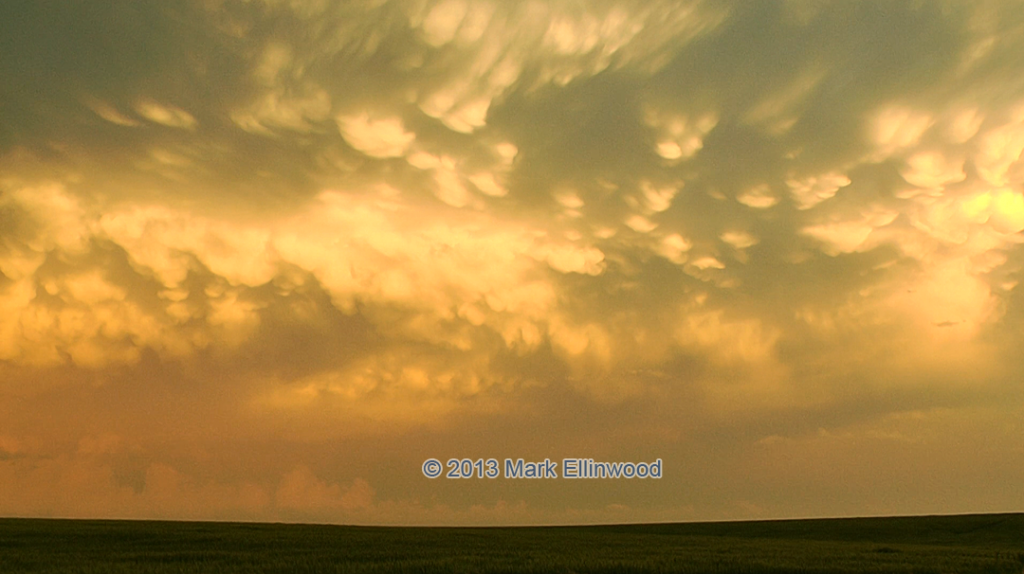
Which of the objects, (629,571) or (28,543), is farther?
(28,543)

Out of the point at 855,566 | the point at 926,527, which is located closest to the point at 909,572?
the point at 855,566

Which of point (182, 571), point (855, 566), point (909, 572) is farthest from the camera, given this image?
point (855, 566)

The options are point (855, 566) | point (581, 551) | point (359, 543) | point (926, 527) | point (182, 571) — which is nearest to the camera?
point (182, 571)

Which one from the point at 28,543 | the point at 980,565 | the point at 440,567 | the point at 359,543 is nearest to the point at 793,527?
the point at 980,565

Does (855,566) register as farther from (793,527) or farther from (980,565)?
(793,527)

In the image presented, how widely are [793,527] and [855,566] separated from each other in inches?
2153

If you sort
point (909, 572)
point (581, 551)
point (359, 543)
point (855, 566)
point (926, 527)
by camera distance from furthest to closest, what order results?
point (926, 527), point (359, 543), point (581, 551), point (855, 566), point (909, 572)

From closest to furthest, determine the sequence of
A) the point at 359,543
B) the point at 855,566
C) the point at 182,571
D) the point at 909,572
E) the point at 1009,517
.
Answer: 1. the point at 182,571
2. the point at 909,572
3. the point at 855,566
4. the point at 359,543
5. the point at 1009,517

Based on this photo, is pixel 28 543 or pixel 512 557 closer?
pixel 512 557

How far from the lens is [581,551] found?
34.0 metres

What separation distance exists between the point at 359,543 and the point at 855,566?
898 inches

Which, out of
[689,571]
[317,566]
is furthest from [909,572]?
[317,566]

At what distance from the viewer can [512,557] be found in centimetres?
2973

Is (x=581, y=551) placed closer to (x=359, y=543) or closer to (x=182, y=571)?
(x=359, y=543)
